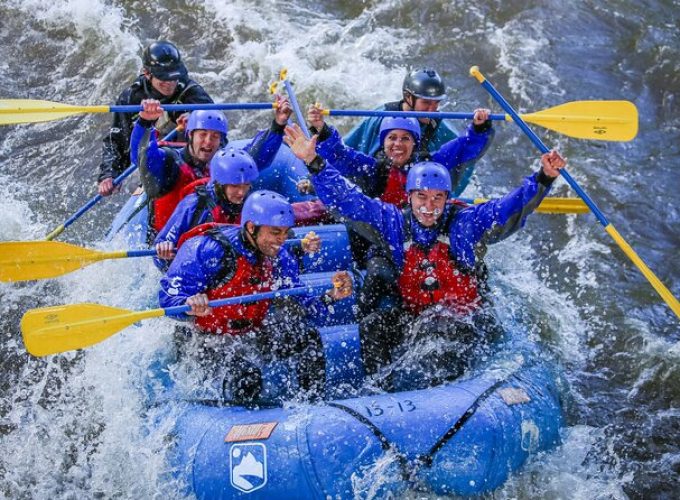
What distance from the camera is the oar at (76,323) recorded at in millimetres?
5355

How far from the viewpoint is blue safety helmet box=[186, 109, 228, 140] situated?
638 cm

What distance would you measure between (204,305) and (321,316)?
0.96m

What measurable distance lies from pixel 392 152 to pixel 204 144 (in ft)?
4.12

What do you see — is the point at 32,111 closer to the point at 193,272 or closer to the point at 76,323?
the point at 76,323

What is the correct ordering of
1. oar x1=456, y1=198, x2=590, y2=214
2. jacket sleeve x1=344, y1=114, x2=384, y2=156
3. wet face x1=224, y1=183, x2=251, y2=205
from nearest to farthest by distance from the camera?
wet face x1=224, y1=183, x2=251, y2=205, oar x1=456, y1=198, x2=590, y2=214, jacket sleeve x1=344, y1=114, x2=384, y2=156

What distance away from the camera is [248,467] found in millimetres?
4887

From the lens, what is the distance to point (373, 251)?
19.6 ft

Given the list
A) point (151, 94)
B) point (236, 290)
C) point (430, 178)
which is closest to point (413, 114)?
point (430, 178)

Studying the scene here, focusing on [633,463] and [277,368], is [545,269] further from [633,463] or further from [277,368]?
[277,368]

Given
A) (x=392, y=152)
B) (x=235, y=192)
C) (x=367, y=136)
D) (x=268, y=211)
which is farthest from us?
(x=367, y=136)

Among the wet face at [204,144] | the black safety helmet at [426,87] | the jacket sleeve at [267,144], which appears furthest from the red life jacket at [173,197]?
the black safety helmet at [426,87]

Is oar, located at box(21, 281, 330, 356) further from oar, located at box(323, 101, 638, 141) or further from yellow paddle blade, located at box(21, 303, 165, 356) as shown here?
oar, located at box(323, 101, 638, 141)

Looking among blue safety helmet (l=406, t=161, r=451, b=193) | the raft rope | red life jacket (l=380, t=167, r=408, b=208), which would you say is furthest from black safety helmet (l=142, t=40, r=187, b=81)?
the raft rope

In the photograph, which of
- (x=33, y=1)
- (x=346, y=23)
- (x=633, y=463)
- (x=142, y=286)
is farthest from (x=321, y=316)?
(x=33, y=1)
